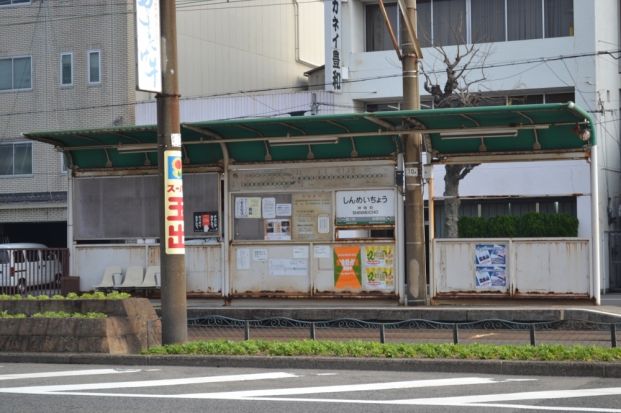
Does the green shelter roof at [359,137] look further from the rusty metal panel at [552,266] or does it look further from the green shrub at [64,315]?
the green shrub at [64,315]

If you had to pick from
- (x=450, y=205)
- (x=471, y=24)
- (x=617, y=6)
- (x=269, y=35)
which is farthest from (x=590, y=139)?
(x=269, y=35)

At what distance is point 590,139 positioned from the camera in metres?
17.9

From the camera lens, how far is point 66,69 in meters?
41.3

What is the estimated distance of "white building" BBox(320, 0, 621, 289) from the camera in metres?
35.3

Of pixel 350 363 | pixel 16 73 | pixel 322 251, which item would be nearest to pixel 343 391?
pixel 350 363

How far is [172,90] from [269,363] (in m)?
4.50

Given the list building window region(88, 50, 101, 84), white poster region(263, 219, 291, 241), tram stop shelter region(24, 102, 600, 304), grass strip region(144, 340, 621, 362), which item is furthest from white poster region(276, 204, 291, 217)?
building window region(88, 50, 101, 84)

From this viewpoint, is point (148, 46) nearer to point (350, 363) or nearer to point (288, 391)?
point (350, 363)

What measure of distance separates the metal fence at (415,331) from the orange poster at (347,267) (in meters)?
1.29

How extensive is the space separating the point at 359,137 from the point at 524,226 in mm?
16299

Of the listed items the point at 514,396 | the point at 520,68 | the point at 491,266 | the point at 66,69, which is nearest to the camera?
the point at 514,396

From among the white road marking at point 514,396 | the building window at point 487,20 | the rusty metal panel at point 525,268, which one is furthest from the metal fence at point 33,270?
the building window at point 487,20

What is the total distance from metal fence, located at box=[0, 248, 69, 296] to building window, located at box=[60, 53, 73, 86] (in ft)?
69.5

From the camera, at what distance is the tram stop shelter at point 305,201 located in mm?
18156
